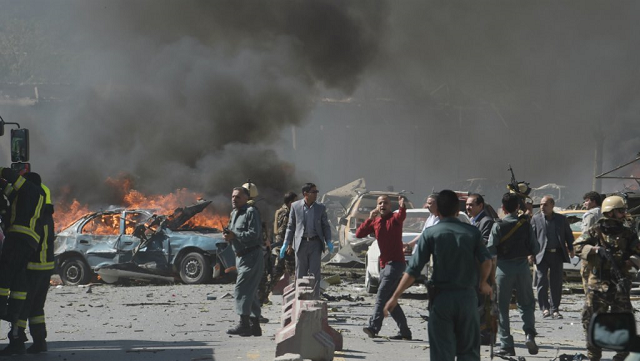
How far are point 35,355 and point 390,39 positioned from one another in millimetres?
29771

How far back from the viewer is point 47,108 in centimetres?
5669

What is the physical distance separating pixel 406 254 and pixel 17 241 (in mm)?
7662

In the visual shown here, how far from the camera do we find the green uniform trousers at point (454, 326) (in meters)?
6.10

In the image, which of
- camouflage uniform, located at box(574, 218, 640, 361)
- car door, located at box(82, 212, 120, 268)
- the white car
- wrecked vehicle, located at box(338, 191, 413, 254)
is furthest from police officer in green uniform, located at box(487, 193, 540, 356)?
car door, located at box(82, 212, 120, 268)

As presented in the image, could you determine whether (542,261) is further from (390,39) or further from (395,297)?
(390,39)

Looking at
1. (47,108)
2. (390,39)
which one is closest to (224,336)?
(390,39)

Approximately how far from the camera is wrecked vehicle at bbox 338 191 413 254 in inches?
828

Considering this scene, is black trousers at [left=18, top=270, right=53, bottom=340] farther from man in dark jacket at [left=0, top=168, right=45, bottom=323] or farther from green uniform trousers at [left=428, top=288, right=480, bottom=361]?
green uniform trousers at [left=428, top=288, right=480, bottom=361]

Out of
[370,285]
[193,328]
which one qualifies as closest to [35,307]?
[193,328]

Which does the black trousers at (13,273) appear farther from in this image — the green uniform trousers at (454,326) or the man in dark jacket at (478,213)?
the green uniform trousers at (454,326)

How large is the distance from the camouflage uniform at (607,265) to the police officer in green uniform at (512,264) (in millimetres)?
1320

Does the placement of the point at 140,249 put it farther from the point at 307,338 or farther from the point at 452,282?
the point at 452,282

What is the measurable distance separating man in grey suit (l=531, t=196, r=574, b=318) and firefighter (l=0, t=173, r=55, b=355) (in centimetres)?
644

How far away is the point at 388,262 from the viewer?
34.2ft
